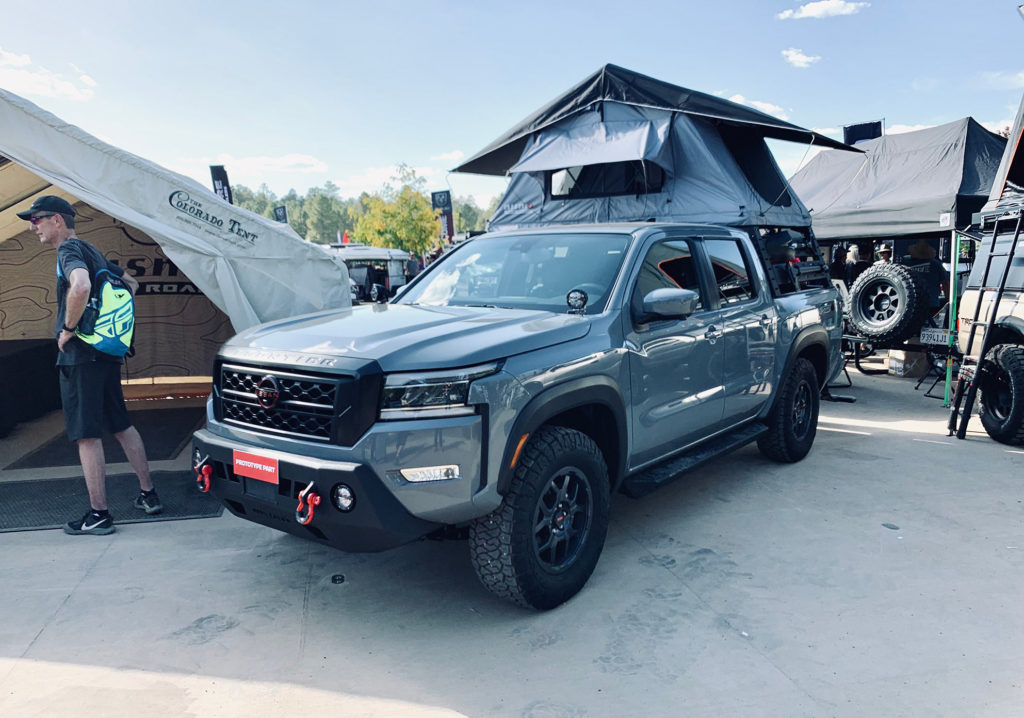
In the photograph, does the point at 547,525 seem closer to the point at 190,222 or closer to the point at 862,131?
the point at 190,222

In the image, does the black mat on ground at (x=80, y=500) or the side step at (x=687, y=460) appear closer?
the side step at (x=687, y=460)

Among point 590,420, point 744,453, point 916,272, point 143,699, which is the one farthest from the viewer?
point 916,272

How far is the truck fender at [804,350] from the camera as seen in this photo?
5.47 m

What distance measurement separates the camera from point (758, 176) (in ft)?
29.0

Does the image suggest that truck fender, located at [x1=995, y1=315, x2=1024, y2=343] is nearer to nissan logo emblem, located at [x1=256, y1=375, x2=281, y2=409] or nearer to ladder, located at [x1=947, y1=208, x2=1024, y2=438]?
ladder, located at [x1=947, y1=208, x2=1024, y2=438]

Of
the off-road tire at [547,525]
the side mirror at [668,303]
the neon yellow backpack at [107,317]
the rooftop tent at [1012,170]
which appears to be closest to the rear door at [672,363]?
the side mirror at [668,303]

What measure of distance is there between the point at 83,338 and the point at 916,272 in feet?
30.3

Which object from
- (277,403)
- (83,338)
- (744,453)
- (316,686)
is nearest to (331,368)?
(277,403)

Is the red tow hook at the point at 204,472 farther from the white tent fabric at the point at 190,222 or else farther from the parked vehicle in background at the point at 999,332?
the parked vehicle in background at the point at 999,332

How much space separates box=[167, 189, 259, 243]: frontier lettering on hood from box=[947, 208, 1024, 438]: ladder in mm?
6636

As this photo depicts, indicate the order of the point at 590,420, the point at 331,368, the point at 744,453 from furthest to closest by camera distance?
the point at 744,453 → the point at 590,420 → the point at 331,368

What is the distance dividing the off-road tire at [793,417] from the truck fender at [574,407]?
215cm

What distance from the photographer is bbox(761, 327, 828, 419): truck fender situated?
18.0ft

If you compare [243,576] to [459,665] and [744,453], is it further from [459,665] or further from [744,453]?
[744,453]
